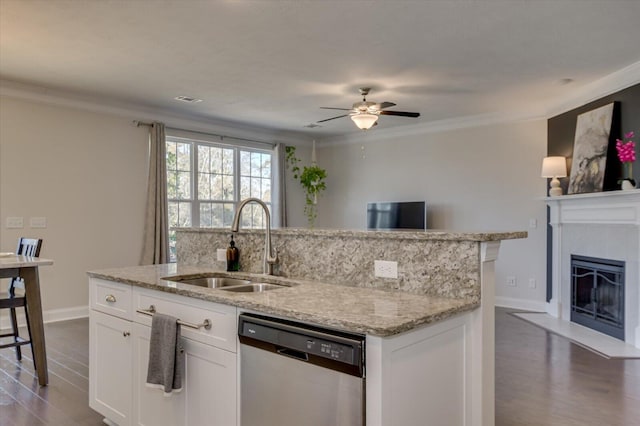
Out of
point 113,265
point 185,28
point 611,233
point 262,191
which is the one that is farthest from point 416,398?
point 262,191

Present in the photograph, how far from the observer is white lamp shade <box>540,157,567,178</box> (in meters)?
5.21

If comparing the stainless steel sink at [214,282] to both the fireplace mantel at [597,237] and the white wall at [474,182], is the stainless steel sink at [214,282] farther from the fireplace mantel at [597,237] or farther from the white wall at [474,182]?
the white wall at [474,182]

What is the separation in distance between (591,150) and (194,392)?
469 centimetres

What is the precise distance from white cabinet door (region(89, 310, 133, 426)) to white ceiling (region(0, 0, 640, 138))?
6.79ft

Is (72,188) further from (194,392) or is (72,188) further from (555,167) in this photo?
(555,167)

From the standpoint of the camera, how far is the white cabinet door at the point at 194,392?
178 centimetres

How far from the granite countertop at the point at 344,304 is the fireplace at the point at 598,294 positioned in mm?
3573

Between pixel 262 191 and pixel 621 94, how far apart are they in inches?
200

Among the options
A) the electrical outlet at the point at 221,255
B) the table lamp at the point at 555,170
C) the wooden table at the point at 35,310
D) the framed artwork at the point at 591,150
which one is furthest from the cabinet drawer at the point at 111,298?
the table lamp at the point at 555,170

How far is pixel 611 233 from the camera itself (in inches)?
179

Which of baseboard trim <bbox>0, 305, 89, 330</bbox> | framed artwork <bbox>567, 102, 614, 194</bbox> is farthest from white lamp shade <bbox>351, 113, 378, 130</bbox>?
baseboard trim <bbox>0, 305, 89, 330</bbox>

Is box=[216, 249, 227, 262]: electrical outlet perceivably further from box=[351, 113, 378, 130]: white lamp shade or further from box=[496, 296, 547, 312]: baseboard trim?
box=[496, 296, 547, 312]: baseboard trim

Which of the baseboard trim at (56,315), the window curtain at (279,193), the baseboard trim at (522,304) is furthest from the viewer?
the window curtain at (279,193)

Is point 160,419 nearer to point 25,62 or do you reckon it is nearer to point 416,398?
point 416,398
